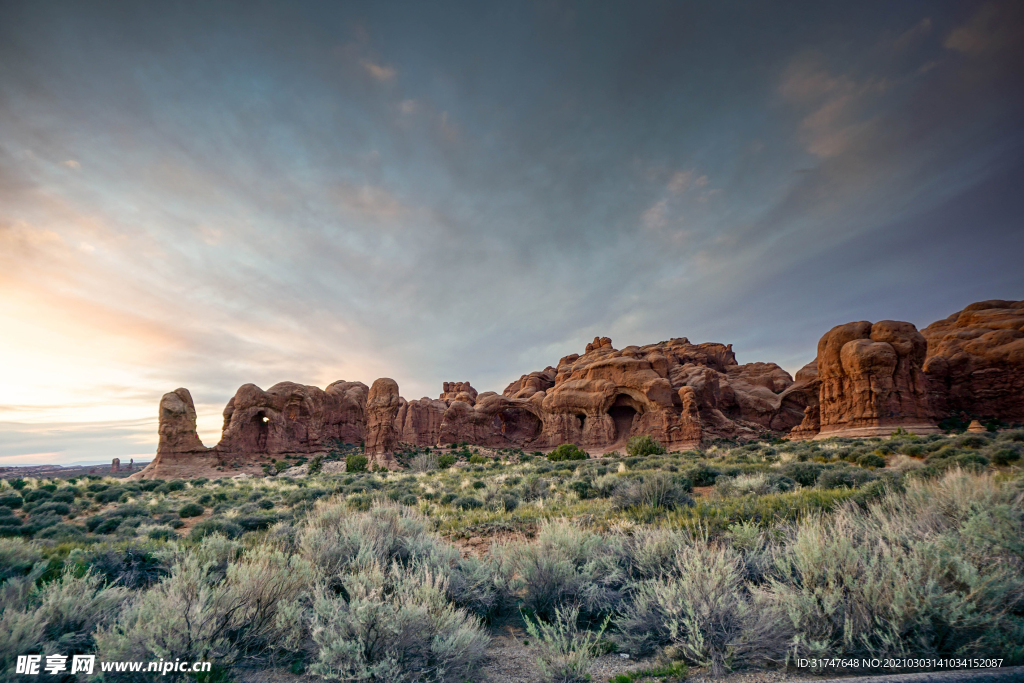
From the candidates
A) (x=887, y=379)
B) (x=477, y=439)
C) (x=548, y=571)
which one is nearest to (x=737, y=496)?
(x=548, y=571)

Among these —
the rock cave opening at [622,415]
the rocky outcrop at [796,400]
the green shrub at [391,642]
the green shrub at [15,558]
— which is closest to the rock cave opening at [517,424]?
the rock cave opening at [622,415]

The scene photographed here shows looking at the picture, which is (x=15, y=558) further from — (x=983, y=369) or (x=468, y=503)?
(x=983, y=369)

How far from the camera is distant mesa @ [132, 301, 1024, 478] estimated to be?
1227 inches

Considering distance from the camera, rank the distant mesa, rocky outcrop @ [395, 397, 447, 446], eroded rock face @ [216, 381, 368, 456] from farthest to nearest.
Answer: rocky outcrop @ [395, 397, 447, 446], eroded rock face @ [216, 381, 368, 456], the distant mesa

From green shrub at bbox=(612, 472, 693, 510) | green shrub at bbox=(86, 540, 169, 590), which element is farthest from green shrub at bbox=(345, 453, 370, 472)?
green shrub at bbox=(612, 472, 693, 510)

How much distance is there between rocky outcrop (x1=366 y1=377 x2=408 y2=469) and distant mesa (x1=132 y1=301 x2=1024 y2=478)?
0.30 ft

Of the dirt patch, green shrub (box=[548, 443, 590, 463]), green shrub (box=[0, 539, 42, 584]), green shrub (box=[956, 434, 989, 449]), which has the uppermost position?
green shrub (box=[956, 434, 989, 449])

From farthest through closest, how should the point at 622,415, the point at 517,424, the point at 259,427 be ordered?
the point at 517,424 → the point at 622,415 → the point at 259,427

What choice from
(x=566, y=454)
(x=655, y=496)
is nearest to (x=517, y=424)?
(x=566, y=454)

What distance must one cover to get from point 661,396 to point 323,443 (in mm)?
36442

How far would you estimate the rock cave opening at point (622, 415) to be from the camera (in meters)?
41.7

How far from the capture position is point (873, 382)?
30109 millimetres

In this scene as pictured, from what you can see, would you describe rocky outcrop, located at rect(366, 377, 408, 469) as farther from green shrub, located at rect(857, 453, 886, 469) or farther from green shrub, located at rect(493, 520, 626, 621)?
green shrub, located at rect(493, 520, 626, 621)

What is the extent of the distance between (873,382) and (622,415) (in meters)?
21.1
